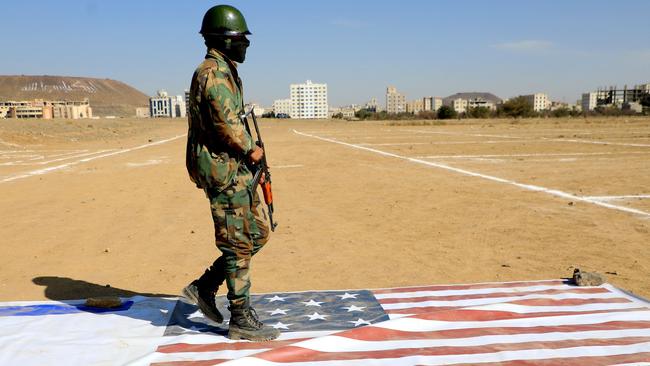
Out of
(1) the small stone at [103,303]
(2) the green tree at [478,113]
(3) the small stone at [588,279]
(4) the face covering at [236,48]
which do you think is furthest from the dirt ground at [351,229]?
(2) the green tree at [478,113]

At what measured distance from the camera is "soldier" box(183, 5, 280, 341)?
3152 mm

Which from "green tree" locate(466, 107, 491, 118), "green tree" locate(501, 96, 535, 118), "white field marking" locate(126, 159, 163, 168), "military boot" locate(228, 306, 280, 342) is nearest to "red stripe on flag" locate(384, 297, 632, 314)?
"military boot" locate(228, 306, 280, 342)

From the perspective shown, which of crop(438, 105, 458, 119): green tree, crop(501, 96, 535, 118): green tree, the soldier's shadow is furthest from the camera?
crop(438, 105, 458, 119): green tree

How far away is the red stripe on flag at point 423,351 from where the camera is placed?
3.04m

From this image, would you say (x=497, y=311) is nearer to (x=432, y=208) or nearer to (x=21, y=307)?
(x=21, y=307)

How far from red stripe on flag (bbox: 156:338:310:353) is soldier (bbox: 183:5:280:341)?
0.18 feet

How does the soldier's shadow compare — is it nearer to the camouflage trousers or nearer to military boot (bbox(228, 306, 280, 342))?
military boot (bbox(228, 306, 280, 342))

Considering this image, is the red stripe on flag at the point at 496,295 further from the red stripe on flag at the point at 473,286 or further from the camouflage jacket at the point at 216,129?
the camouflage jacket at the point at 216,129

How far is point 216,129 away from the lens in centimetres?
314

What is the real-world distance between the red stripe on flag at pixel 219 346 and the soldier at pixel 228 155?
0.05 metres

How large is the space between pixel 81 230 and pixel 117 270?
228 centimetres

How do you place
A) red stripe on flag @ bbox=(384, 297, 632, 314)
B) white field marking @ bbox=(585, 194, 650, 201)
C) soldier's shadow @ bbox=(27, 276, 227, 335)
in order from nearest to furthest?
soldier's shadow @ bbox=(27, 276, 227, 335) < red stripe on flag @ bbox=(384, 297, 632, 314) < white field marking @ bbox=(585, 194, 650, 201)

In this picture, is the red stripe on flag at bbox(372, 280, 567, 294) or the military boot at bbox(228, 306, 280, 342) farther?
the red stripe on flag at bbox(372, 280, 567, 294)

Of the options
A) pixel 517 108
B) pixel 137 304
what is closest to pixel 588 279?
pixel 137 304
